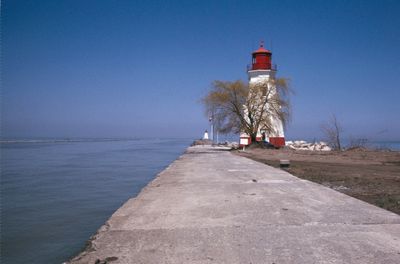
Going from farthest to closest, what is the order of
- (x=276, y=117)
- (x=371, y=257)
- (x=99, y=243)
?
(x=276, y=117) → (x=99, y=243) → (x=371, y=257)

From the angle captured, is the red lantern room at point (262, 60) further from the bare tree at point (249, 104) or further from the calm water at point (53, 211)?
the calm water at point (53, 211)

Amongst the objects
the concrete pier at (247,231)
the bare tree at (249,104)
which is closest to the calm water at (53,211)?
the concrete pier at (247,231)

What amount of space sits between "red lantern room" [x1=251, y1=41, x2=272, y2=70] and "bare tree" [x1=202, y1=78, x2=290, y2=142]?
2646mm

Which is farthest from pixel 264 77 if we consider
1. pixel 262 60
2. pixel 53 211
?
pixel 53 211

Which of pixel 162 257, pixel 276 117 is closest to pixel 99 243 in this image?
pixel 162 257

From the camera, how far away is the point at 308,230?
16.3ft

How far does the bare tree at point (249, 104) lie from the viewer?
32.2 metres

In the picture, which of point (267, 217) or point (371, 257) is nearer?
point (371, 257)

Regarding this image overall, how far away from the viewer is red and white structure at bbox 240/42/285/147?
3312cm

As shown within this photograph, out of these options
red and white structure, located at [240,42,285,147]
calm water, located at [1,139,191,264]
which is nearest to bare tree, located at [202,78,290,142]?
A: red and white structure, located at [240,42,285,147]

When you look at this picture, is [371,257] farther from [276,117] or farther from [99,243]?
[276,117]

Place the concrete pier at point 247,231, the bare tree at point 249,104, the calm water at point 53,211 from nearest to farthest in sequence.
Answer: the concrete pier at point 247,231 → the calm water at point 53,211 → the bare tree at point 249,104

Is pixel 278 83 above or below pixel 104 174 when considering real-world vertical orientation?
above

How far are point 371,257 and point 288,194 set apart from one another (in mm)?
4193
